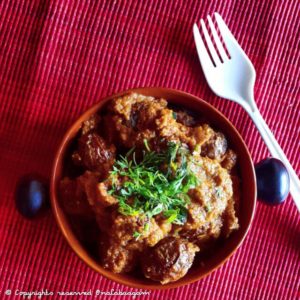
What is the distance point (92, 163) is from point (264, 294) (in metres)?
0.65

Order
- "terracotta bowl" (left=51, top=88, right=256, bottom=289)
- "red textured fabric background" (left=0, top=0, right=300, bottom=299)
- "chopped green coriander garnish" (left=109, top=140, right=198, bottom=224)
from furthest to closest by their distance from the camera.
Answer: "red textured fabric background" (left=0, top=0, right=300, bottom=299) < "terracotta bowl" (left=51, top=88, right=256, bottom=289) < "chopped green coriander garnish" (left=109, top=140, right=198, bottom=224)

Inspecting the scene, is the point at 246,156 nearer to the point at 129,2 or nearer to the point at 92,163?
the point at 92,163

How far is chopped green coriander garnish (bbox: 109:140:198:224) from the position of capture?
3.94 ft

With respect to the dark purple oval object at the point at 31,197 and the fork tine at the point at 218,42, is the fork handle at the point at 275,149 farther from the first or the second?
the dark purple oval object at the point at 31,197

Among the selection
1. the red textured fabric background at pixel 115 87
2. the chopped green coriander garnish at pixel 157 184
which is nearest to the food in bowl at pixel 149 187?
the chopped green coriander garnish at pixel 157 184

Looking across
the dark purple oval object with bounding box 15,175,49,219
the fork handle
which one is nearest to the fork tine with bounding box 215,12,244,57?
the fork handle

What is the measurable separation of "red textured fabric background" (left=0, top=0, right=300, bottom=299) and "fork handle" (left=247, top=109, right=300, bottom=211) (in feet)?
0.13

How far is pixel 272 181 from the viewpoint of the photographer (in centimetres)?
138

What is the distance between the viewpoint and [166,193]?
3.96 ft

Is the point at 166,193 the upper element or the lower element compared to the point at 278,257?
upper

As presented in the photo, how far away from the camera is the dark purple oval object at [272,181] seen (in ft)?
4.54

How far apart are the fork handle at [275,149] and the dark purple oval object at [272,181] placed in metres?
0.11

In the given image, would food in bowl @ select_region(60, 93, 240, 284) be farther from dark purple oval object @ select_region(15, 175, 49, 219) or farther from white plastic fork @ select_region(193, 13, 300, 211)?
white plastic fork @ select_region(193, 13, 300, 211)

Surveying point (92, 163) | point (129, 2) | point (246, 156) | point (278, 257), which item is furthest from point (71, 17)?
point (278, 257)
